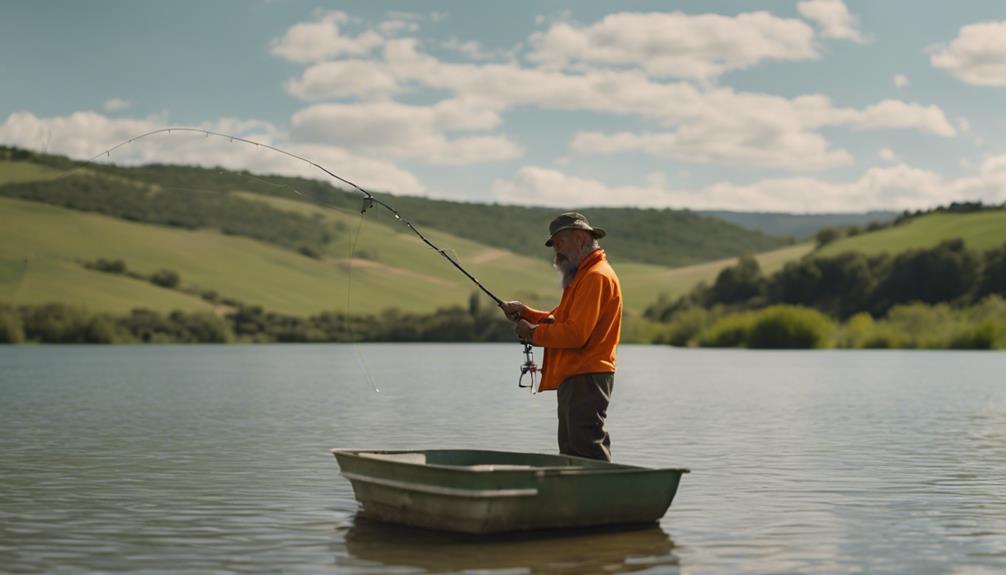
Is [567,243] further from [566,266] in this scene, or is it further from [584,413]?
[584,413]

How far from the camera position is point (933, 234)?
120 meters

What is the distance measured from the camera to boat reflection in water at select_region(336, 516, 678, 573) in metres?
10.6

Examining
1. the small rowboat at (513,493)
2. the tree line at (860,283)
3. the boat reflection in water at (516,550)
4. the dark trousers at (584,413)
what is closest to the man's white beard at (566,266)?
the dark trousers at (584,413)

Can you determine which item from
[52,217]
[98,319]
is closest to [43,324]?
[98,319]

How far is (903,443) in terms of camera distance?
75.2 ft

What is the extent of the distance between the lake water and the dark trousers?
82 centimetres

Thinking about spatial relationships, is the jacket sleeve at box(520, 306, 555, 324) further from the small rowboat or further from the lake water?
the lake water

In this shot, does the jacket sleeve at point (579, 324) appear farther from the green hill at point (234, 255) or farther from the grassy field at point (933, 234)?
the grassy field at point (933, 234)

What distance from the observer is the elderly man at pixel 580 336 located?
11.9 meters

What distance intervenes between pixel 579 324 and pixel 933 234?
115 metres

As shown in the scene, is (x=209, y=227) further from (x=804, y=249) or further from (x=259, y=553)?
(x=259, y=553)

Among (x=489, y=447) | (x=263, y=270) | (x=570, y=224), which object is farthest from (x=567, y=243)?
(x=263, y=270)

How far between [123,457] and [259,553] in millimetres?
9501

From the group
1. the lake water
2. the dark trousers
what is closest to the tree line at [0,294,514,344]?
the lake water
